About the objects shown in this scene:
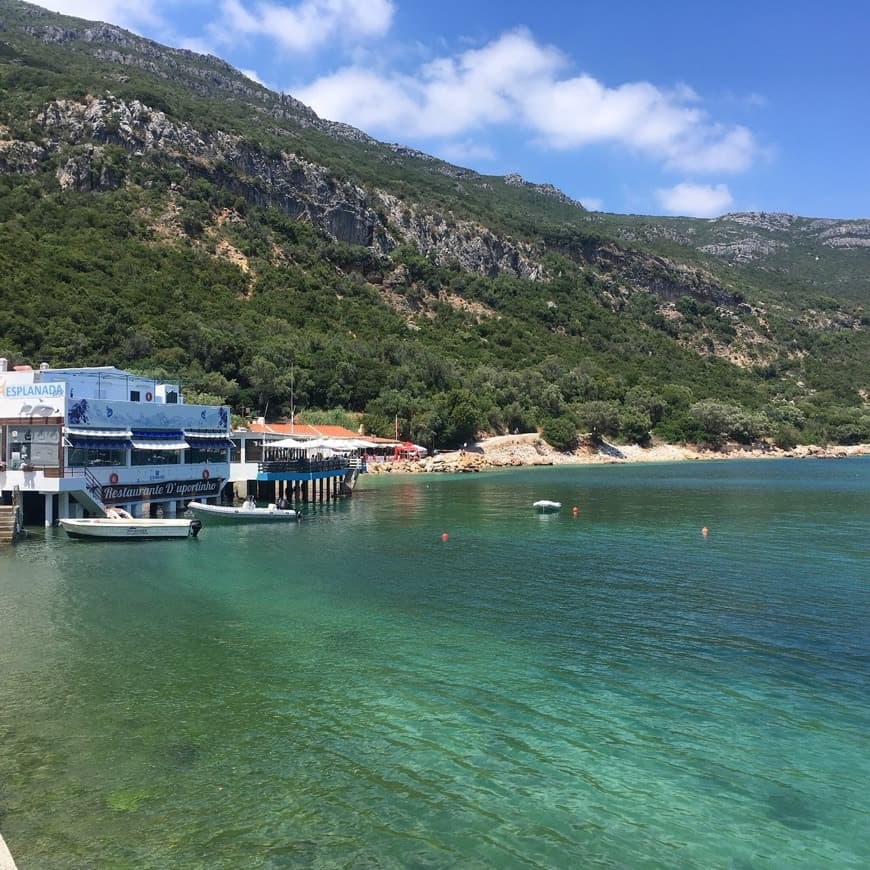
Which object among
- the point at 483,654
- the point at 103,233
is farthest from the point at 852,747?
the point at 103,233

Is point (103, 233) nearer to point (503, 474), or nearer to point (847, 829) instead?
point (503, 474)

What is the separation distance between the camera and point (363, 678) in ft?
53.8

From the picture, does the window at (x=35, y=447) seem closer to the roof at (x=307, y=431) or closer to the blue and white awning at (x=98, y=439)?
the blue and white awning at (x=98, y=439)

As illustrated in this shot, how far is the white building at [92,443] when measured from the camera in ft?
123

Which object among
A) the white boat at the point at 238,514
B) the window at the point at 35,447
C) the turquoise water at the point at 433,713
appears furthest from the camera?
the white boat at the point at 238,514

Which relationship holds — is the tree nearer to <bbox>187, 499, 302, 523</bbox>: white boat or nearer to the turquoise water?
<bbox>187, 499, 302, 523</bbox>: white boat

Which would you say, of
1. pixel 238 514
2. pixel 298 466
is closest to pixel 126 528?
pixel 238 514

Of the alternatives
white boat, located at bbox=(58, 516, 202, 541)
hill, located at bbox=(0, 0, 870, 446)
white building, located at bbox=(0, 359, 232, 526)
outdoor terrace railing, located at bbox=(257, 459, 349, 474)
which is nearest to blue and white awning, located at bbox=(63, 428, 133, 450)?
white building, located at bbox=(0, 359, 232, 526)

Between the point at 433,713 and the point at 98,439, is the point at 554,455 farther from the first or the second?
the point at 433,713

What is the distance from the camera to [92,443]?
38.3 metres

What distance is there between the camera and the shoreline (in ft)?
311

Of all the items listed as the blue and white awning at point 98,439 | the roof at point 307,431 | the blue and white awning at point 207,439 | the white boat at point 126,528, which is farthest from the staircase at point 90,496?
the roof at point 307,431

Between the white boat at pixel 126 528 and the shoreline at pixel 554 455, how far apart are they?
52782 mm

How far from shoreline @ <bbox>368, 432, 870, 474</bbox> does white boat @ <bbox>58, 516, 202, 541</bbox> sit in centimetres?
5278
